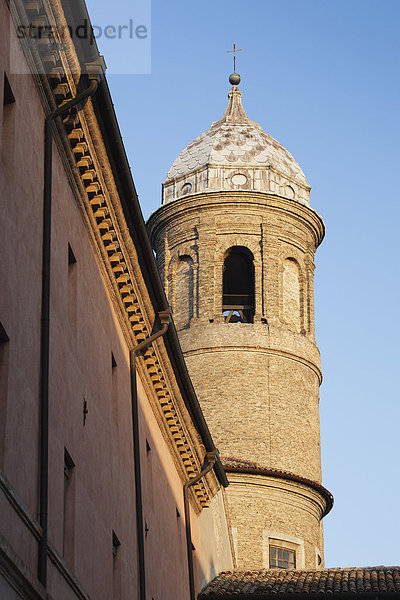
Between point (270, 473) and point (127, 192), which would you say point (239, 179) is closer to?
point (270, 473)

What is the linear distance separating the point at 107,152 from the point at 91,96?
3.44 feet

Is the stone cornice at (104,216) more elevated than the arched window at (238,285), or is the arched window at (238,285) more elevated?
the arched window at (238,285)

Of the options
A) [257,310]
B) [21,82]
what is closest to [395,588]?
[257,310]

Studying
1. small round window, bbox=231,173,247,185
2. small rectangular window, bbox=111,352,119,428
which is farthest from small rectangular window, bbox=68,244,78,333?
small round window, bbox=231,173,247,185

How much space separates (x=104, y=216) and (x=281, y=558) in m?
17.0

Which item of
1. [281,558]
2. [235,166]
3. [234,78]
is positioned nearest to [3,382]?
[281,558]

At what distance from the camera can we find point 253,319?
3203 centimetres

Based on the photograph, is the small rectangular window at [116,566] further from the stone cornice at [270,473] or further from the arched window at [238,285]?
the arched window at [238,285]

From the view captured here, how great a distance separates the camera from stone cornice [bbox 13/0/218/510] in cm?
1196

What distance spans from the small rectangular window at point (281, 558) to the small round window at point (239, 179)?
33.4ft

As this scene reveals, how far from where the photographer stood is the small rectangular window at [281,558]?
29.3 meters

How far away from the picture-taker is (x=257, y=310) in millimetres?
32062

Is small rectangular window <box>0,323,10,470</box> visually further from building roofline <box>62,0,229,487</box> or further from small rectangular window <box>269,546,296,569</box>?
small rectangular window <box>269,546,296,569</box>

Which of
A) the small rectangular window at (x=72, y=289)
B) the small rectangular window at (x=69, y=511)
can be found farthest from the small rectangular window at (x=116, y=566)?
the small rectangular window at (x=72, y=289)
